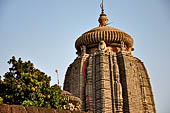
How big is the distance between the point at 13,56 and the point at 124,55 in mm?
20378

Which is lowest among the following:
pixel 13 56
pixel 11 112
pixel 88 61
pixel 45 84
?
pixel 11 112

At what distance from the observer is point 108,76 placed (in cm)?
2989

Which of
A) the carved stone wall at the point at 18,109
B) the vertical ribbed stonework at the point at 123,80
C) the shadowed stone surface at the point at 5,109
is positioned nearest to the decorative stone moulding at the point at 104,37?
the vertical ribbed stonework at the point at 123,80

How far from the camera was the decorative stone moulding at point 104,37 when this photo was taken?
1308 inches

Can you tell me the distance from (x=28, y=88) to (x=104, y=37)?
72.1 ft

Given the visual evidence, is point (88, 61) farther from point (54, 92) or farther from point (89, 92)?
point (54, 92)

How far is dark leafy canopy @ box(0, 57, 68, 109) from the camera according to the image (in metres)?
12.0

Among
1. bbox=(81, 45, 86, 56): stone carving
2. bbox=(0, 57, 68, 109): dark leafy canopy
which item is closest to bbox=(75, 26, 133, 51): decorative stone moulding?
bbox=(81, 45, 86, 56): stone carving

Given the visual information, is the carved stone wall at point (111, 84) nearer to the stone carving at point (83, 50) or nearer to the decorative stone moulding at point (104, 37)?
the stone carving at point (83, 50)

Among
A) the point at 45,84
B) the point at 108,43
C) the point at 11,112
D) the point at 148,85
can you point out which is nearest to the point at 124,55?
the point at 108,43

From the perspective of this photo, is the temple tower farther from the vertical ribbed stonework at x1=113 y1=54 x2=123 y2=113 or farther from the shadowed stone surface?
the shadowed stone surface

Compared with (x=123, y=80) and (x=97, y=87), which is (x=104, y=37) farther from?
(x=97, y=87)

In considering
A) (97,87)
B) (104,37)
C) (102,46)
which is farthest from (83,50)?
(97,87)

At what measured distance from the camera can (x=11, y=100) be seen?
11.9m
